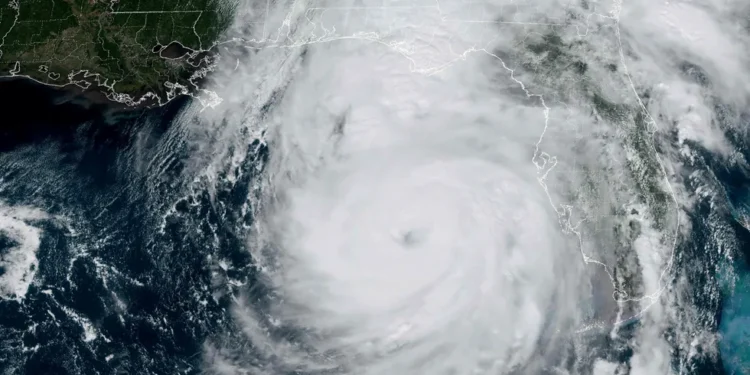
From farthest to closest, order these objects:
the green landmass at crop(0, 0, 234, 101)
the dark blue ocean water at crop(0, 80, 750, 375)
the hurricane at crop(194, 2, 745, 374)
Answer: the green landmass at crop(0, 0, 234, 101)
the dark blue ocean water at crop(0, 80, 750, 375)
the hurricane at crop(194, 2, 745, 374)

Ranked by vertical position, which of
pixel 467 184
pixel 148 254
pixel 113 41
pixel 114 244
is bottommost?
pixel 148 254

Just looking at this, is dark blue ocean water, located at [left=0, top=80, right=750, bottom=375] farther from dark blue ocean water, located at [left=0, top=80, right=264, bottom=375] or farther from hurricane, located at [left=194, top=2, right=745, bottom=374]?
hurricane, located at [left=194, top=2, right=745, bottom=374]

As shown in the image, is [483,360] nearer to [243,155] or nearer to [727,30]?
[243,155]

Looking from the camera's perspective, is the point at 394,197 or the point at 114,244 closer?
the point at 394,197

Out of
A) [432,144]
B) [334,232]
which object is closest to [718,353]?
[432,144]

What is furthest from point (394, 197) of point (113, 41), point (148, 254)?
point (113, 41)

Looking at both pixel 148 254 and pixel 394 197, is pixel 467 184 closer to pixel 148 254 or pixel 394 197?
pixel 394 197

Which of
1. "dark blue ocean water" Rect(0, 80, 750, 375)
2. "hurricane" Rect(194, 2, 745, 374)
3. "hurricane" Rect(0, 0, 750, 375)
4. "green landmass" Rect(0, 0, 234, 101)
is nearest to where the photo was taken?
"hurricane" Rect(194, 2, 745, 374)

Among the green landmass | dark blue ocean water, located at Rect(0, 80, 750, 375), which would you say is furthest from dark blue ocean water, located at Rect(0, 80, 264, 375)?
the green landmass

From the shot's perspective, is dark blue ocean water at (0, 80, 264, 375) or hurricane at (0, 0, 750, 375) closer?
hurricane at (0, 0, 750, 375)
